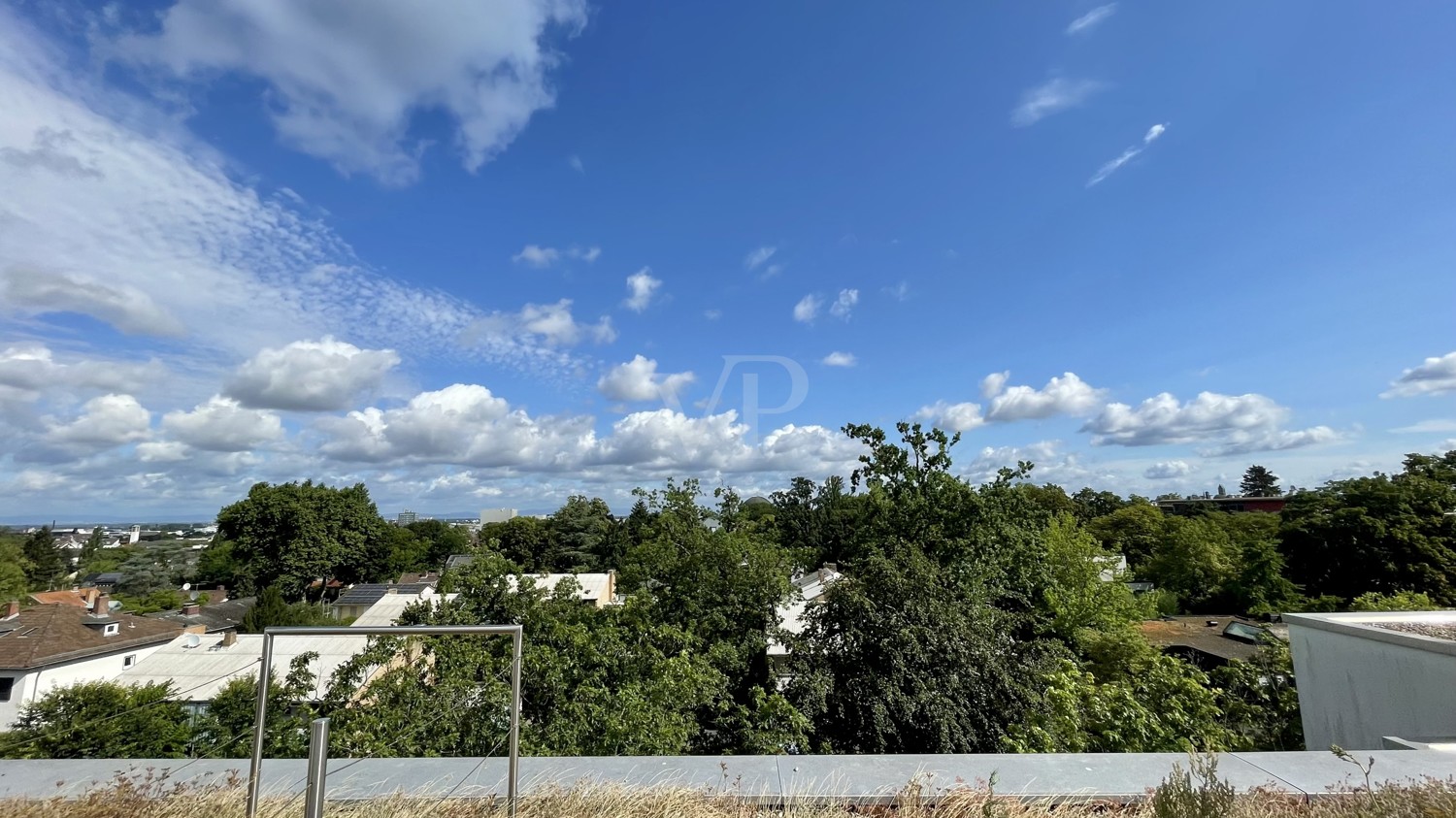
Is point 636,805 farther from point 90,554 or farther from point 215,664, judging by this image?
point 90,554

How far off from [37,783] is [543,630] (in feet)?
18.9

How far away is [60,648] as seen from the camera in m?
20.1

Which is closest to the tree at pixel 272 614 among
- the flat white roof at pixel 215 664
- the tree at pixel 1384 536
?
the flat white roof at pixel 215 664

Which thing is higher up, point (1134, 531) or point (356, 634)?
point (356, 634)

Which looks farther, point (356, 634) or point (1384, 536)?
point (1384, 536)

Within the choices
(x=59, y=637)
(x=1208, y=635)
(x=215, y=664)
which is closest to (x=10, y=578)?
(x=59, y=637)

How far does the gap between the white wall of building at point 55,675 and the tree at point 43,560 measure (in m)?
47.4

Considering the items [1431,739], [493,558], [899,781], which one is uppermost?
[493,558]

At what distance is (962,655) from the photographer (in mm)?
9617

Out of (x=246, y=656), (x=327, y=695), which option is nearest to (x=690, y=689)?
(x=327, y=695)

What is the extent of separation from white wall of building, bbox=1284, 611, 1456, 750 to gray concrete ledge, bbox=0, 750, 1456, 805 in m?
1.80

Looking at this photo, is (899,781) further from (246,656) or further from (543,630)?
(246,656)

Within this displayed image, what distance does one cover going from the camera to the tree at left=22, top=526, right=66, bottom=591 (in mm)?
54344

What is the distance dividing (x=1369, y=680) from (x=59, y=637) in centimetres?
3331
